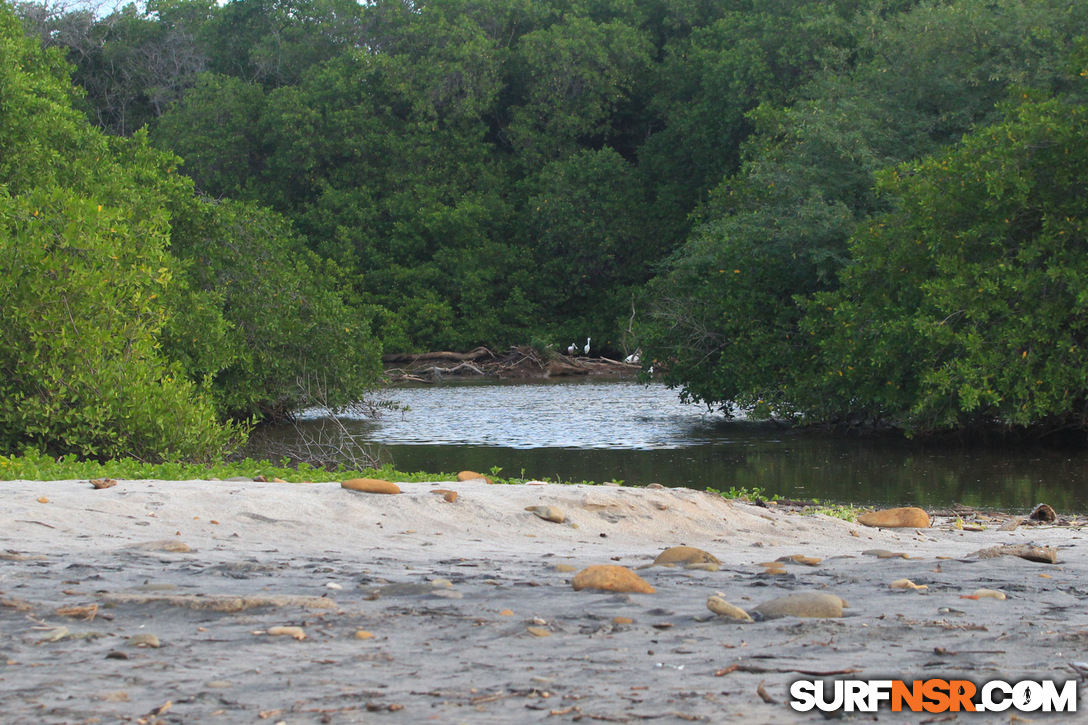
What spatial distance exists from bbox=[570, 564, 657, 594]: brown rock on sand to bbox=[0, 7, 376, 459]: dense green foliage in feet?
A: 26.4

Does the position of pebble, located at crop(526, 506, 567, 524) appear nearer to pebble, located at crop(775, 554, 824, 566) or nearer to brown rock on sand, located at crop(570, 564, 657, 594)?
pebble, located at crop(775, 554, 824, 566)

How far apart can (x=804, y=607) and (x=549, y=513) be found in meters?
3.54

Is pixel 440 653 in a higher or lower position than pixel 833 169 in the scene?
lower

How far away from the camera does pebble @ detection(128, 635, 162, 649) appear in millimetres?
3816

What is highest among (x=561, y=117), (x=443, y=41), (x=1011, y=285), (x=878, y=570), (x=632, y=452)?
(x=443, y=41)

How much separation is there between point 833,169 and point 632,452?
7.68 meters

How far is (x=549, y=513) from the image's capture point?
7.84m

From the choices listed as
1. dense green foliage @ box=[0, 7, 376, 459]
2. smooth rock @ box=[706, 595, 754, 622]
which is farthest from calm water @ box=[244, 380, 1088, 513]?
smooth rock @ box=[706, 595, 754, 622]

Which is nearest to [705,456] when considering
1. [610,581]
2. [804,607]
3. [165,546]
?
[165,546]

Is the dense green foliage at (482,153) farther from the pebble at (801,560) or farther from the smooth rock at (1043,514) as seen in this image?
the pebble at (801,560)

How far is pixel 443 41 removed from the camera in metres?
43.7

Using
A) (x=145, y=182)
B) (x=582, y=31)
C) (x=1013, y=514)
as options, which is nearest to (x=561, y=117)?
(x=582, y=31)

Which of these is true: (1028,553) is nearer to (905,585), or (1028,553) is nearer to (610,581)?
(905,585)

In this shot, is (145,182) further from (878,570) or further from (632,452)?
(878,570)
